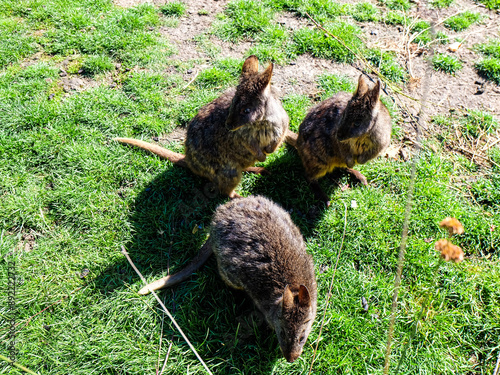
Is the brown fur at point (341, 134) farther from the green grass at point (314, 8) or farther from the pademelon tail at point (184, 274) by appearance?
the green grass at point (314, 8)

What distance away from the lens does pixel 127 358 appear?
9.83 ft

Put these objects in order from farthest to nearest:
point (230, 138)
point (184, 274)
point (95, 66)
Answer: point (95, 66)
point (230, 138)
point (184, 274)

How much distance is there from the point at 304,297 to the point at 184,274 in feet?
4.31

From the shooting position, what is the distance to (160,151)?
13.5 feet

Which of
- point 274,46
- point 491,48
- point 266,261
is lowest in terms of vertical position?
point 266,261

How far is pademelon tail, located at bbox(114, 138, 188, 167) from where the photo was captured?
409 centimetres

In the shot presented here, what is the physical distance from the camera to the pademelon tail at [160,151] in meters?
4.09

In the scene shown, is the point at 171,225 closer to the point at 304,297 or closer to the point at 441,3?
the point at 304,297

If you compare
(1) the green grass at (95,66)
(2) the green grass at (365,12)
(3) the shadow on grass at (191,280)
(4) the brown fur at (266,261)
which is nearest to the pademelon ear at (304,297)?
(4) the brown fur at (266,261)

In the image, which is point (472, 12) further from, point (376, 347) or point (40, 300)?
point (40, 300)

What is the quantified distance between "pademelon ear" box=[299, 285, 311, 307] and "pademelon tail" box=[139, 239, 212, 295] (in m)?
1.19

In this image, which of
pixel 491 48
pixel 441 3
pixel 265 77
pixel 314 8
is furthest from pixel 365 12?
pixel 265 77

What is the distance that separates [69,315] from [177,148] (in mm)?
2235

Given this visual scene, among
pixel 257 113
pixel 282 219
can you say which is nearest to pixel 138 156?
pixel 257 113
